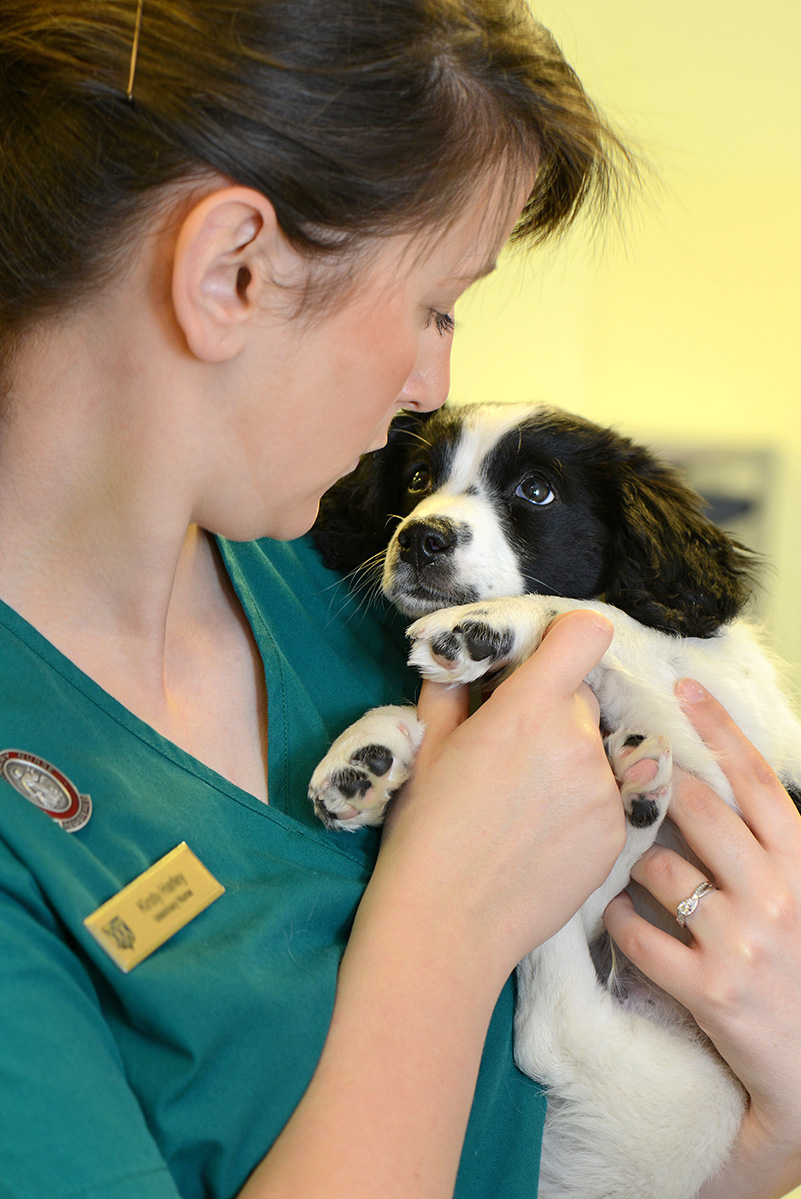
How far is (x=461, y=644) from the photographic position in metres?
1.15

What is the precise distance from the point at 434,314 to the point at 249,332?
0.73ft

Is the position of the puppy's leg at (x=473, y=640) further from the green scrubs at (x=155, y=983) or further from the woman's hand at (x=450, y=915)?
the green scrubs at (x=155, y=983)

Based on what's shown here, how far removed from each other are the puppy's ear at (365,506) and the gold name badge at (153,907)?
0.68 m

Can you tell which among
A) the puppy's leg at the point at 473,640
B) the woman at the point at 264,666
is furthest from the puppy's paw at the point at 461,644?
the woman at the point at 264,666

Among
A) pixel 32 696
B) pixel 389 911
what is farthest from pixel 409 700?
pixel 32 696

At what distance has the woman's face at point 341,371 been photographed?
89 cm

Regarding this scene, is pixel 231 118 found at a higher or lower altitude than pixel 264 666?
higher

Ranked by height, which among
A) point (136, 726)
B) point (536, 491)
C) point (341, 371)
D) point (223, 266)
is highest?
point (223, 266)

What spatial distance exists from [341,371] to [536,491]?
0.67 metres

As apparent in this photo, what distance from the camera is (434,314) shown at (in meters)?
1.01

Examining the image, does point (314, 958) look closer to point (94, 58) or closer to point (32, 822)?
point (32, 822)

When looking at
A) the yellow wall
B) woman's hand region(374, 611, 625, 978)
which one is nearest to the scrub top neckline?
woman's hand region(374, 611, 625, 978)

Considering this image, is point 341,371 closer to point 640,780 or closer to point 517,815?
point 517,815

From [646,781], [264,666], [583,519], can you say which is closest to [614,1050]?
[646,781]
